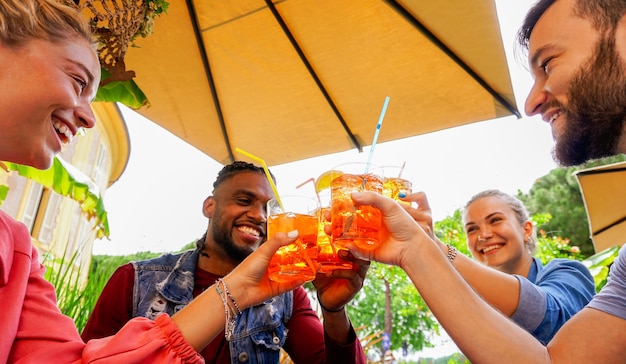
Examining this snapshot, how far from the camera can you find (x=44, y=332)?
4.20 ft

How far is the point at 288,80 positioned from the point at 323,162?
103 centimetres

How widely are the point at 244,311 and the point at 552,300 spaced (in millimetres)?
1588

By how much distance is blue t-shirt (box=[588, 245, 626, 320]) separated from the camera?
1.58 meters

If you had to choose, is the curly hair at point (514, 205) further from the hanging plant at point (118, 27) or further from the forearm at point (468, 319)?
the hanging plant at point (118, 27)

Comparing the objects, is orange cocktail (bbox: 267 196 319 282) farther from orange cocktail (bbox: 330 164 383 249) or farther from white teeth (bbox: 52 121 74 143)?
white teeth (bbox: 52 121 74 143)

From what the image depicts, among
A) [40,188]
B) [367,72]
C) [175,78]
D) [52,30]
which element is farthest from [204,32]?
[40,188]

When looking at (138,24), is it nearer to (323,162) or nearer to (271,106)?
(271,106)

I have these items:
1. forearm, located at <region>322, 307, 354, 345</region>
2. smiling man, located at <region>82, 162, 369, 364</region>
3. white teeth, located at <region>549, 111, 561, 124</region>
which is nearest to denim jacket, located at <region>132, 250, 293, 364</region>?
smiling man, located at <region>82, 162, 369, 364</region>

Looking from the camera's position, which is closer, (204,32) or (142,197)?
(204,32)

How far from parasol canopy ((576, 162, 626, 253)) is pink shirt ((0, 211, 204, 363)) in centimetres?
Result: 544

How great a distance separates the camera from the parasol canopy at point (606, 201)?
521cm

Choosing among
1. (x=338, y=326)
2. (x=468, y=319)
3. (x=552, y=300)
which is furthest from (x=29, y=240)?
(x=552, y=300)

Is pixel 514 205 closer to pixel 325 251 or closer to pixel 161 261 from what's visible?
pixel 325 251

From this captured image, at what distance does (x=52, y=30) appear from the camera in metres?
1.43
